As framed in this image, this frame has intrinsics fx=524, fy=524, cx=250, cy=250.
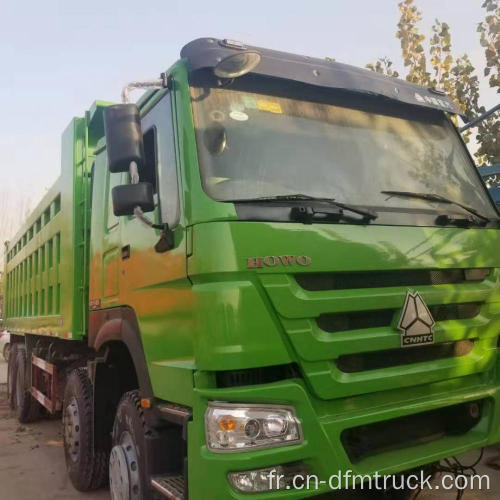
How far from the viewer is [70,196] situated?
14.5 ft

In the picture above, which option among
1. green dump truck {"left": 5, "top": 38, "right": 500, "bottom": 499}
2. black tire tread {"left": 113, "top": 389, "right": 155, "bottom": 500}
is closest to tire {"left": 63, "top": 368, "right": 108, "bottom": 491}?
green dump truck {"left": 5, "top": 38, "right": 500, "bottom": 499}

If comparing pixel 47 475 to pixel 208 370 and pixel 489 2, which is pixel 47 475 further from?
pixel 489 2

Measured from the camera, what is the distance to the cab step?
2285mm

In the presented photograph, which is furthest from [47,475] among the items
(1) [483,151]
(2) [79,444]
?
(1) [483,151]

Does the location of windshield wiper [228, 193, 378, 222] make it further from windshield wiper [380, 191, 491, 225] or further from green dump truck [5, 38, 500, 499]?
windshield wiper [380, 191, 491, 225]

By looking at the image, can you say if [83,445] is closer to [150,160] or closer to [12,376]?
[150,160]

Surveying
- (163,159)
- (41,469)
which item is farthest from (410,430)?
(41,469)

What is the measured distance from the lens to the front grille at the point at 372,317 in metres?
2.40

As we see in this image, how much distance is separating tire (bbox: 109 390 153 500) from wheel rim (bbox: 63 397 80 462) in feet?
3.23

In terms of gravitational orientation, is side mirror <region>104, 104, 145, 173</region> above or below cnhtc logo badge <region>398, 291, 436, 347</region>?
above

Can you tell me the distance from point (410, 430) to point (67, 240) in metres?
3.15

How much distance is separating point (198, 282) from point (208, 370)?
0.38 metres

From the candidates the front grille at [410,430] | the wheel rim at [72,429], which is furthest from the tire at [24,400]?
the front grille at [410,430]

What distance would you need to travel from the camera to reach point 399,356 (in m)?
2.58
